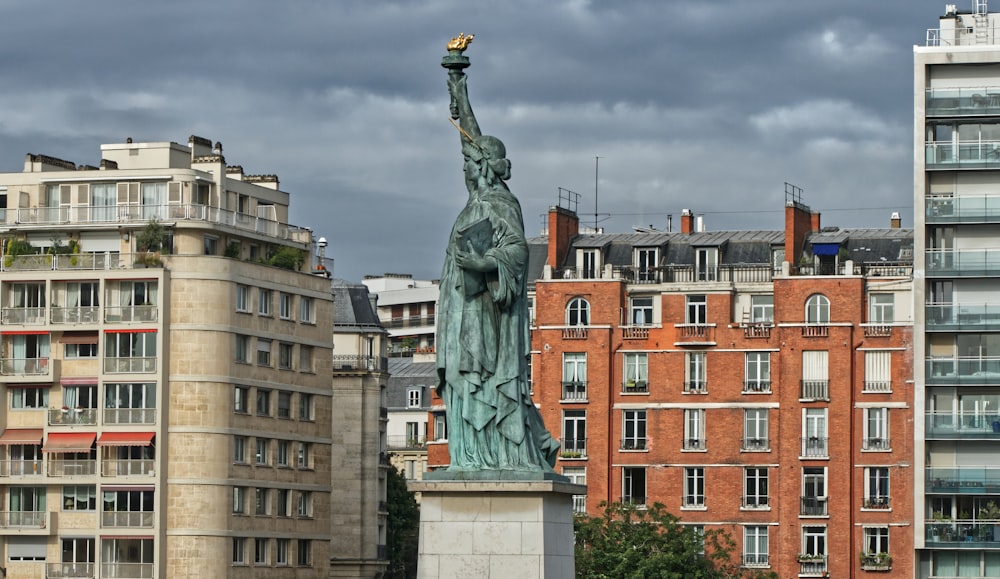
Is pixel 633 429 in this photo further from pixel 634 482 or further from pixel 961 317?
pixel 961 317

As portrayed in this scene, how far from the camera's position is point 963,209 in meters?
109

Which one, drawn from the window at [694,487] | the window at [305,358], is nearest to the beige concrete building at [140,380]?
the window at [305,358]

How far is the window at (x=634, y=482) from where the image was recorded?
378 ft

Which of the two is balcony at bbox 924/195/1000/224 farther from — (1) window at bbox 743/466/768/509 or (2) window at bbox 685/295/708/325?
(1) window at bbox 743/466/768/509

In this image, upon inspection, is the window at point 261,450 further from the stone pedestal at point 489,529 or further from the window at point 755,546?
the stone pedestal at point 489,529

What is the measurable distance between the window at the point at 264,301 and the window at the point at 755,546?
22679 millimetres

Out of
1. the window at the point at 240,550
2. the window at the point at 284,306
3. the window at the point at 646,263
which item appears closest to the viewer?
the window at the point at 240,550

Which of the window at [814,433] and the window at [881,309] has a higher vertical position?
the window at [881,309]

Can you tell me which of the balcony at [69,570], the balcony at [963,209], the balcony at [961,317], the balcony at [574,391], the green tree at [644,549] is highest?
the balcony at [963,209]

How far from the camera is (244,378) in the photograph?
112625 mm

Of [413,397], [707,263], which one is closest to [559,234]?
[707,263]

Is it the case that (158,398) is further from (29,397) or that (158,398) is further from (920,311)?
(920,311)

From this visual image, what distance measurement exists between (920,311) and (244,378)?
2853 centimetres

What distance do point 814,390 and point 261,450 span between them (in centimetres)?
2396
